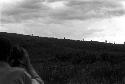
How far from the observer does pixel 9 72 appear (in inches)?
148

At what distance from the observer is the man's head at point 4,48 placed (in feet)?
12.2

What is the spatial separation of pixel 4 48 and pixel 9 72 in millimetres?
207

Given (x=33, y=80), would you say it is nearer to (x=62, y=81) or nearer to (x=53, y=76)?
(x=62, y=81)

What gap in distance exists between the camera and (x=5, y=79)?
3773mm

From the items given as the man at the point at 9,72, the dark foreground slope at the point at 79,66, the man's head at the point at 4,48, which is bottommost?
the dark foreground slope at the point at 79,66

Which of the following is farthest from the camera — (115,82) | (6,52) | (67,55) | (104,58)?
(67,55)

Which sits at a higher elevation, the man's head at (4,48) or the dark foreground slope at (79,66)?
the man's head at (4,48)

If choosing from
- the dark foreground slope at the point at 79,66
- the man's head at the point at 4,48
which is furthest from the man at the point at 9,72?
the dark foreground slope at the point at 79,66

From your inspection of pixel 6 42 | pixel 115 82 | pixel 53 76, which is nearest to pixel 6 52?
pixel 6 42

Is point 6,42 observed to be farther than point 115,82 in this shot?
No

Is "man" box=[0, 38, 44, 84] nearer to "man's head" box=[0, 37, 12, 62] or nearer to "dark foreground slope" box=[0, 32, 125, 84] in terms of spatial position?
"man's head" box=[0, 37, 12, 62]

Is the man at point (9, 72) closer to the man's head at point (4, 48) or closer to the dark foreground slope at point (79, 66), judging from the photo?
the man's head at point (4, 48)

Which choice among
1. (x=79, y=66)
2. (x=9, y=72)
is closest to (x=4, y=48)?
(x=9, y=72)

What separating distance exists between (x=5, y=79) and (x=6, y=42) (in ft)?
1.01
